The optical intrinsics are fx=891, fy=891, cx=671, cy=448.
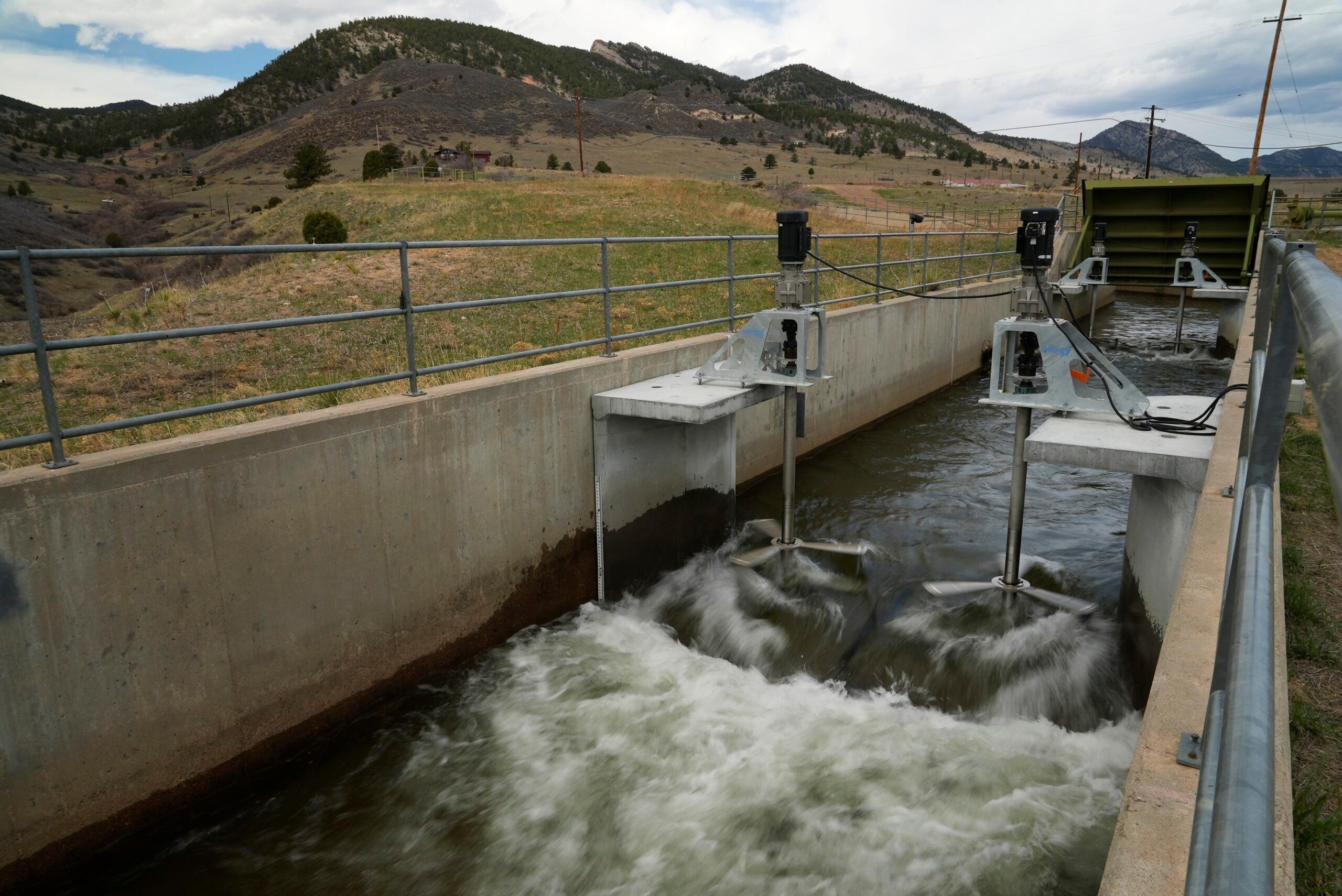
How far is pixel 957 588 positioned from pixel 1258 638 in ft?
22.9

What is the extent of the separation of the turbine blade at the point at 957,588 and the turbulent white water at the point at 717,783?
0.42m

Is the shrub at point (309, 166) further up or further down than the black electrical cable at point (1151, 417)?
further up

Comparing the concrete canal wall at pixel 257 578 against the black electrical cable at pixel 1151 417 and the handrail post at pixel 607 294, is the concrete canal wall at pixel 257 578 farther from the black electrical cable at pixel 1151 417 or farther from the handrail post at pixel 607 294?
the black electrical cable at pixel 1151 417

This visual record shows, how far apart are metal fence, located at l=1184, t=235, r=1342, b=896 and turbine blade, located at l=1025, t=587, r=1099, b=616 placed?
5.94 metres

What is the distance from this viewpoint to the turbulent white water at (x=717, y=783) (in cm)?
463

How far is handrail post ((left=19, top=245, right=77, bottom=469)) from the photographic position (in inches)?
158

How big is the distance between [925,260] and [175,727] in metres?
12.0

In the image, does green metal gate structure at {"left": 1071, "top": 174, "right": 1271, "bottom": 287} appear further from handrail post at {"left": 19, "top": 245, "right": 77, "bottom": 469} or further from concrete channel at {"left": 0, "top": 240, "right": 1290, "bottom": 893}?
handrail post at {"left": 19, "top": 245, "right": 77, "bottom": 469}

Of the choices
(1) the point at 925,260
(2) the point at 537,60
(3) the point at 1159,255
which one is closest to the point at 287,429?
(1) the point at 925,260

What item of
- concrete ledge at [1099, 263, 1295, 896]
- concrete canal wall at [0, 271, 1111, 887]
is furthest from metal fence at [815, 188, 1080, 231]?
concrete ledge at [1099, 263, 1295, 896]

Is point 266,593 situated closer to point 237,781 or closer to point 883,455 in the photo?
point 237,781

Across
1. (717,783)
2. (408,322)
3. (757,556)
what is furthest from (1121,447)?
(408,322)

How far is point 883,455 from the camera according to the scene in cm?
1167

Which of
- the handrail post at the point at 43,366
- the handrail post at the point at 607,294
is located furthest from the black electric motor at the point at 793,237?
the handrail post at the point at 43,366
